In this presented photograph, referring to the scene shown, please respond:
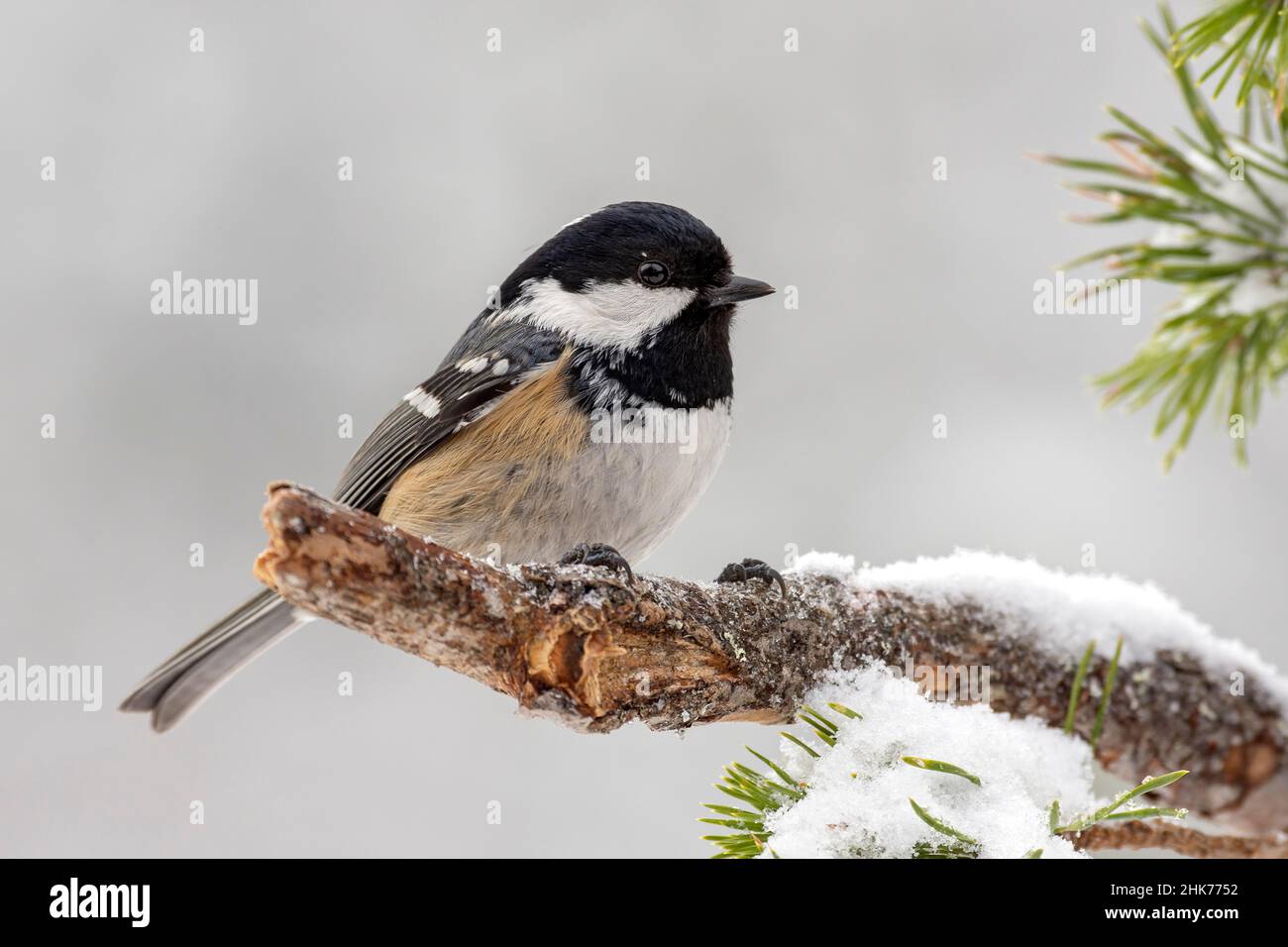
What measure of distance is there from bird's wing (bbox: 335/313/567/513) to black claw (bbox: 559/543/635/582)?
0.43 meters

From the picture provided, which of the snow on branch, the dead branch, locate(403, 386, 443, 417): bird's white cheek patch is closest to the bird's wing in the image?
Result: locate(403, 386, 443, 417): bird's white cheek patch

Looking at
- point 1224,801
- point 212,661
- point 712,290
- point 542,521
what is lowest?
point 1224,801

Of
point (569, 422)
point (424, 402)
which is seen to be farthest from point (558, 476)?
point (424, 402)

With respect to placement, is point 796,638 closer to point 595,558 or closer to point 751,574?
point 751,574

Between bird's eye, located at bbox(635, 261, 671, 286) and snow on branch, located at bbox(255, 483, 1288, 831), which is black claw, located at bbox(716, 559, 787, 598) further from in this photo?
bird's eye, located at bbox(635, 261, 671, 286)

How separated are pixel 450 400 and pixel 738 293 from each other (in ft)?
1.72

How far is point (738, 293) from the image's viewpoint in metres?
1.80

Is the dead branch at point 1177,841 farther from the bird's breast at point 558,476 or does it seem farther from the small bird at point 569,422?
the bird's breast at point 558,476

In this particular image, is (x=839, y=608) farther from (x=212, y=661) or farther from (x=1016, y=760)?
(x=212, y=661)

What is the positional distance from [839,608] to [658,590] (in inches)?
12.1

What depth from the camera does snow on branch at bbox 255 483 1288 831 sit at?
1068 millimetres

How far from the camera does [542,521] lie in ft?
5.35

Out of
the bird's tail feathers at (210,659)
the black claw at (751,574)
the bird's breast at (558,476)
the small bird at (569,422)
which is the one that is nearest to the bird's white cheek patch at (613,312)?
the small bird at (569,422)
